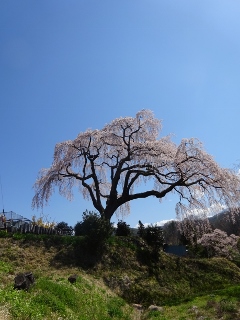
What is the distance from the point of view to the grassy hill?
10570 millimetres

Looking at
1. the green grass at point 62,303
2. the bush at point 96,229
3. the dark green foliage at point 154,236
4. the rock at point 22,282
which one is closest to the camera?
the green grass at point 62,303

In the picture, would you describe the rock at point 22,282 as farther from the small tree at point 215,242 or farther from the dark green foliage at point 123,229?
the small tree at point 215,242

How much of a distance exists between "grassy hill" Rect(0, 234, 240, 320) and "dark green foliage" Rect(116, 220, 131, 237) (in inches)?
119

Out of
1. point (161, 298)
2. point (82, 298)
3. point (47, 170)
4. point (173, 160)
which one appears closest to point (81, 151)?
point (47, 170)

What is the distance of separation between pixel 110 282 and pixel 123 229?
30.3ft

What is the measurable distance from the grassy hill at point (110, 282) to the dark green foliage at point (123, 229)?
3.03 m

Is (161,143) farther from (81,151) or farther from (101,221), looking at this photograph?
(101,221)

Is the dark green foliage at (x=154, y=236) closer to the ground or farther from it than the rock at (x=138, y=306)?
farther from it

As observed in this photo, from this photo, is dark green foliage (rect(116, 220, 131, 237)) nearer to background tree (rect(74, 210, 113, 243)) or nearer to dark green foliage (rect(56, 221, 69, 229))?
background tree (rect(74, 210, 113, 243))

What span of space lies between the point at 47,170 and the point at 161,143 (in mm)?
11828

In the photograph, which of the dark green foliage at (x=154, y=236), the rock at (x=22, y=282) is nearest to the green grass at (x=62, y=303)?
the rock at (x=22, y=282)

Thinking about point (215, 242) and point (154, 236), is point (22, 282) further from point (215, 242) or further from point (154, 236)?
point (215, 242)

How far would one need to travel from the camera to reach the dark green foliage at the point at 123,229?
28.0 m

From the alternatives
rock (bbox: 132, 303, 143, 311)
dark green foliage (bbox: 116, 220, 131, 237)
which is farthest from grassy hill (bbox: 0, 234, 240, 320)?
dark green foliage (bbox: 116, 220, 131, 237)
